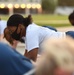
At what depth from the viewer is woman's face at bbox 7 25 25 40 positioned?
5.06 metres

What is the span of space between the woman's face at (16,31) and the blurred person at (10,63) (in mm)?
1971

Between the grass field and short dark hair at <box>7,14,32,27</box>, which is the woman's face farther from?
the grass field

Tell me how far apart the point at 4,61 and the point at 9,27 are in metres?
2.15

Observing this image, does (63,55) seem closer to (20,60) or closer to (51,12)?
(20,60)

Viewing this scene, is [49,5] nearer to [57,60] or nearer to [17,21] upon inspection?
[17,21]

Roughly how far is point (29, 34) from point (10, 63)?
192 cm

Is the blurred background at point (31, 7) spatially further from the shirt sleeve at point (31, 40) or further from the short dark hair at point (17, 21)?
the shirt sleeve at point (31, 40)

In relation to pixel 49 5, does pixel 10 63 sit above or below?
above

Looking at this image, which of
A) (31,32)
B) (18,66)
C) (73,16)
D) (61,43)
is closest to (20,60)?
(18,66)

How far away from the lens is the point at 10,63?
118 inches

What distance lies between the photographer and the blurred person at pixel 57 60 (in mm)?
2180

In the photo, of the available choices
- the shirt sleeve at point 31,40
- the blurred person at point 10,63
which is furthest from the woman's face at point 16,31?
the blurred person at point 10,63

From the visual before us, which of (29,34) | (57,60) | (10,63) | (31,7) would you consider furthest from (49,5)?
(57,60)

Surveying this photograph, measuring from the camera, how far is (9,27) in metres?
5.14
